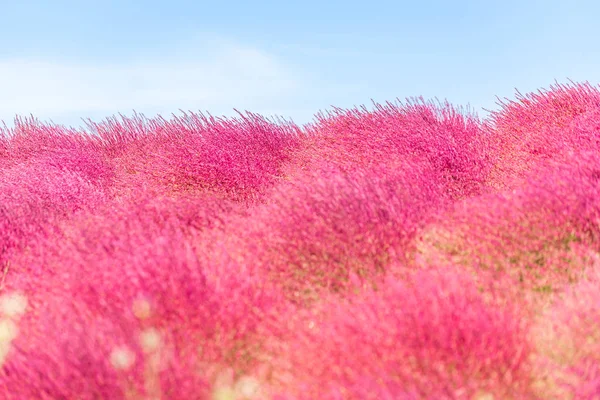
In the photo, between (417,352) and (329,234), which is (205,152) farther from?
(417,352)

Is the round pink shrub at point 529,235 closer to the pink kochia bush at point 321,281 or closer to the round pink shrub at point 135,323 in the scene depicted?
the pink kochia bush at point 321,281

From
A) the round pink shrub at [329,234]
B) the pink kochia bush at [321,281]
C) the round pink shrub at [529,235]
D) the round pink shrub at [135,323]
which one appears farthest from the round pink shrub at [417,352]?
the round pink shrub at [529,235]

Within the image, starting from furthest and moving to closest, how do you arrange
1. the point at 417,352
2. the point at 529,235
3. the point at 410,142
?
the point at 410,142 → the point at 529,235 → the point at 417,352

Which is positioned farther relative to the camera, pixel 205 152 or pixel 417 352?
pixel 205 152

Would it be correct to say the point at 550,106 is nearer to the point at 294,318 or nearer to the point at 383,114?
the point at 383,114

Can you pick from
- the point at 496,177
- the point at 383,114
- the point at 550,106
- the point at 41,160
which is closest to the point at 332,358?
the point at 496,177

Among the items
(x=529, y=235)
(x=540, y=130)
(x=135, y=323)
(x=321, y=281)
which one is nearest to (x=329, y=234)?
(x=321, y=281)

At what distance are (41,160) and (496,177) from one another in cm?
523

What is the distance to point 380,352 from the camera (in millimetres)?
2334

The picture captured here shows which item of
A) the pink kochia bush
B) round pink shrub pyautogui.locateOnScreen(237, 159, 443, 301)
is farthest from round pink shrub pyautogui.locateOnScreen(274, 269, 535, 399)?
round pink shrub pyautogui.locateOnScreen(237, 159, 443, 301)

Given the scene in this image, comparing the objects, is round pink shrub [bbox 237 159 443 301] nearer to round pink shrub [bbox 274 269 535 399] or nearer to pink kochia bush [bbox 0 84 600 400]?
pink kochia bush [bbox 0 84 600 400]

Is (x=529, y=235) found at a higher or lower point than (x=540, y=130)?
lower

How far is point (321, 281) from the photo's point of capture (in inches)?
135

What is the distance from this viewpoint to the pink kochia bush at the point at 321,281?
234 cm
